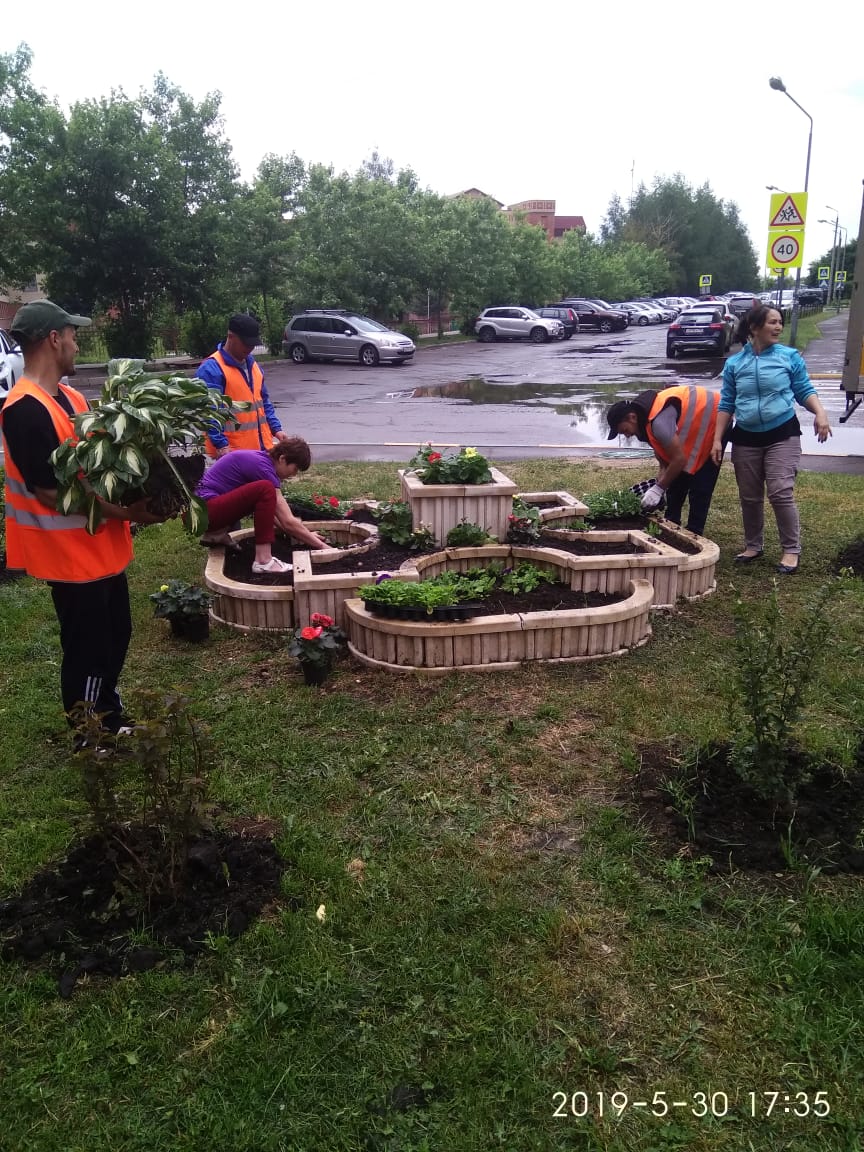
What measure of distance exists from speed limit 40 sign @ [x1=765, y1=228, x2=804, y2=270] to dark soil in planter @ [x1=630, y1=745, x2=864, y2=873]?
19130 mm

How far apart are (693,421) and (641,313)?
49.4m

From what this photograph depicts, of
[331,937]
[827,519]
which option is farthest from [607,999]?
[827,519]

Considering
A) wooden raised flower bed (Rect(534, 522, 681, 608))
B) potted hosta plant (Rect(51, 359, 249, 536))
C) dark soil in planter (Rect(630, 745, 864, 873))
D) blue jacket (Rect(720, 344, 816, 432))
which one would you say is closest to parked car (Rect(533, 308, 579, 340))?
blue jacket (Rect(720, 344, 816, 432))

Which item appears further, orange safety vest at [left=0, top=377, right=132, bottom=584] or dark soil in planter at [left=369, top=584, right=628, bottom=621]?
dark soil in planter at [left=369, top=584, right=628, bottom=621]

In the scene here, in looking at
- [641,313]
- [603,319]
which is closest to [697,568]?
[603,319]

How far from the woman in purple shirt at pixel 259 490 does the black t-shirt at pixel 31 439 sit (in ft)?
6.54

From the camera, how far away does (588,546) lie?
19.6 ft

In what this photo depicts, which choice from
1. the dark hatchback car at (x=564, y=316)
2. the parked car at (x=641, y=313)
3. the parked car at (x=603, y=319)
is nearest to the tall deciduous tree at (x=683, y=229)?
the parked car at (x=641, y=313)

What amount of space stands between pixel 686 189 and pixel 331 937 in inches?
3901

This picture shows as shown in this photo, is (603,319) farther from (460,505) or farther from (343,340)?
(460,505)

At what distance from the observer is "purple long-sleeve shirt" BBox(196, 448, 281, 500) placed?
214 inches

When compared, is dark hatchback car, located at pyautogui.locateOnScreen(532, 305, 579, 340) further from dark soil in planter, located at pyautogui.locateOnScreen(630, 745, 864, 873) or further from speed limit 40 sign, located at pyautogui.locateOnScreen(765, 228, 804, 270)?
dark soil in planter, located at pyautogui.locateOnScreen(630, 745, 864, 873)

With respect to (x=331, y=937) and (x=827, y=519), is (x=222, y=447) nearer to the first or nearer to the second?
(x=331, y=937)

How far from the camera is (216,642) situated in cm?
524
